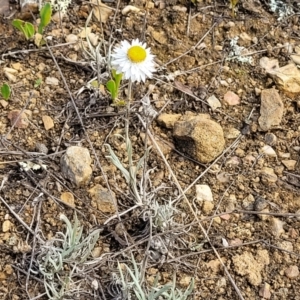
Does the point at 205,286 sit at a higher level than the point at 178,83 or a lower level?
lower

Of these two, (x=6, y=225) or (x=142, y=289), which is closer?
(x=142, y=289)

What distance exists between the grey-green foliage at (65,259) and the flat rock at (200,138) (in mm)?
439

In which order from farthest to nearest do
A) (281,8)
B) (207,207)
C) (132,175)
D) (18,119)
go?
(281,8), (18,119), (207,207), (132,175)

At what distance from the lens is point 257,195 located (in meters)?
2.03

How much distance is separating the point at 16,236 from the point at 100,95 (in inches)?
22.5

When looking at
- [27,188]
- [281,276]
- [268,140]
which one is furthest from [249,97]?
[27,188]

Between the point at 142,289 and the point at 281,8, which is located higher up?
the point at 281,8

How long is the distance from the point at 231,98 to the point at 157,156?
1.20 ft

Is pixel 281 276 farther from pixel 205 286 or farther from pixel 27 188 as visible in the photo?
pixel 27 188

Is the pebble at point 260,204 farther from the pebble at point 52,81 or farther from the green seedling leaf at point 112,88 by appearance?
the pebble at point 52,81

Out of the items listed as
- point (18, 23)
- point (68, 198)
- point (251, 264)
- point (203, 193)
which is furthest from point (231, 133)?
point (18, 23)

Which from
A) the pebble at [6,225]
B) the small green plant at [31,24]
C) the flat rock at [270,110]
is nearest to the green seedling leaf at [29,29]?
the small green plant at [31,24]

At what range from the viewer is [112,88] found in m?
2.08

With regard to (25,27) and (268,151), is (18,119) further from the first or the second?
(268,151)
